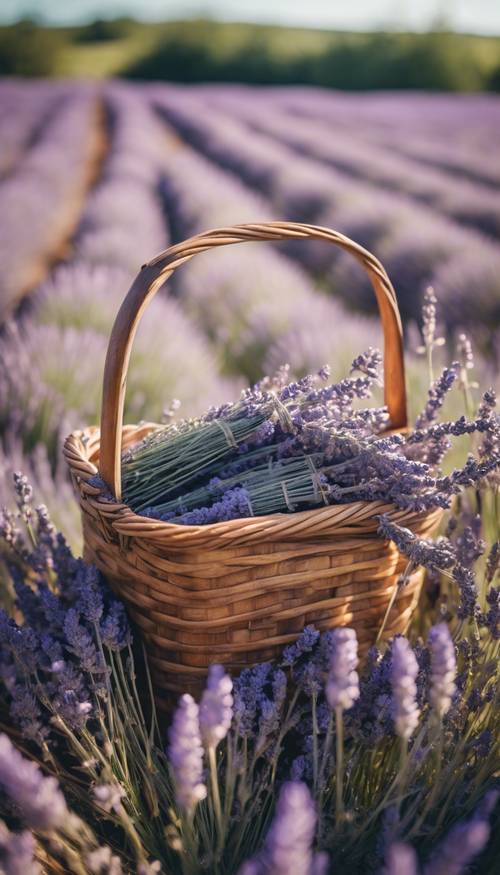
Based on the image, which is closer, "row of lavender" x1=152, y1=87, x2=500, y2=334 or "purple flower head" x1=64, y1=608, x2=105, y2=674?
"purple flower head" x1=64, y1=608, x2=105, y2=674

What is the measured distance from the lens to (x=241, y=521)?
88 cm

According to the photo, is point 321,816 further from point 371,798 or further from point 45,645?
point 45,645

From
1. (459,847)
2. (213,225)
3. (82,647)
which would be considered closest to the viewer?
(459,847)

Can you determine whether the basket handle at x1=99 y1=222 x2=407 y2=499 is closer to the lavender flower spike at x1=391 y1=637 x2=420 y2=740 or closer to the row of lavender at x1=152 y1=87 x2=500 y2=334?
the lavender flower spike at x1=391 y1=637 x2=420 y2=740

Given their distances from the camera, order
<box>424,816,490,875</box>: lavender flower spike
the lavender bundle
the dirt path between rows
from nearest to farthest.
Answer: <box>424,816,490,875</box>: lavender flower spike, the lavender bundle, the dirt path between rows

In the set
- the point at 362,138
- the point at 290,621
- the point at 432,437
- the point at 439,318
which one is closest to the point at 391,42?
the point at 362,138

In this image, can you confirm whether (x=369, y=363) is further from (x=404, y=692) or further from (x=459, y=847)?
(x=459, y=847)

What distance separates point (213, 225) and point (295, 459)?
276 cm

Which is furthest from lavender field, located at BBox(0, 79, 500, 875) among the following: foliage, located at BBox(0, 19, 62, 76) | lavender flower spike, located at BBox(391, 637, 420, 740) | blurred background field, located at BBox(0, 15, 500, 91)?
blurred background field, located at BBox(0, 15, 500, 91)


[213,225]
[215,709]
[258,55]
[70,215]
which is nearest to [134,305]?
[215,709]

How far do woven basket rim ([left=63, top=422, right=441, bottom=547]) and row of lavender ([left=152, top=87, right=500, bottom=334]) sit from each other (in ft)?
7.01

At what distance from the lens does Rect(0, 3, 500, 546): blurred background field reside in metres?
2.16

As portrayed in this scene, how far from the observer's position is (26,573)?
1315 millimetres

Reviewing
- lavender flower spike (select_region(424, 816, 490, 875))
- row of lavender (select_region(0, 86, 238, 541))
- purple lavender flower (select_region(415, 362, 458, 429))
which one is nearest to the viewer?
lavender flower spike (select_region(424, 816, 490, 875))
